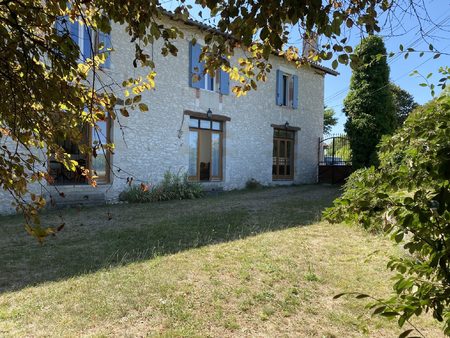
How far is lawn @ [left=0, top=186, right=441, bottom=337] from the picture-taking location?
293 cm

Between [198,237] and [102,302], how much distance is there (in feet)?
8.60

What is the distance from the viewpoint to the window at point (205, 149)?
1238 cm

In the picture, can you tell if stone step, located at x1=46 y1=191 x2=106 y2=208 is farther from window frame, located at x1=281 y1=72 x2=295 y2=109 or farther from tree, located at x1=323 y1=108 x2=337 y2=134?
tree, located at x1=323 y1=108 x2=337 y2=134

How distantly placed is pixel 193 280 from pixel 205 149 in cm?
910

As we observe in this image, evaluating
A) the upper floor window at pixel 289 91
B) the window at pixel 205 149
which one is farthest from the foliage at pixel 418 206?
the upper floor window at pixel 289 91

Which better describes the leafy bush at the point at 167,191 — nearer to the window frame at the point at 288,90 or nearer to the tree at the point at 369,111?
the window frame at the point at 288,90

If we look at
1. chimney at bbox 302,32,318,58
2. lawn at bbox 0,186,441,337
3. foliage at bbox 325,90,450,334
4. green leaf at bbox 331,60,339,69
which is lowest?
lawn at bbox 0,186,441,337

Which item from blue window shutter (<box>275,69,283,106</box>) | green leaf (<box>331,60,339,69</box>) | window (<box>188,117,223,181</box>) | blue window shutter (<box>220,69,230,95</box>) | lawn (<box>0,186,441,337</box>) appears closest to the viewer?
green leaf (<box>331,60,339,69</box>)

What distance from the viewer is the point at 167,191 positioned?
428 inches

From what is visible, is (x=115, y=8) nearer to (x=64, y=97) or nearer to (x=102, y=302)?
(x=64, y=97)

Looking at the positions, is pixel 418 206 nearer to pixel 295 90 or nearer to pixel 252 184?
pixel 252 184

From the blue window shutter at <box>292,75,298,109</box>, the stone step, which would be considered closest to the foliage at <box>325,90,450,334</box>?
the stone step

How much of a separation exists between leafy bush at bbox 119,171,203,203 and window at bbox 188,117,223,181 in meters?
0.84

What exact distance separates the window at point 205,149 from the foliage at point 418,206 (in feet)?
35.3
